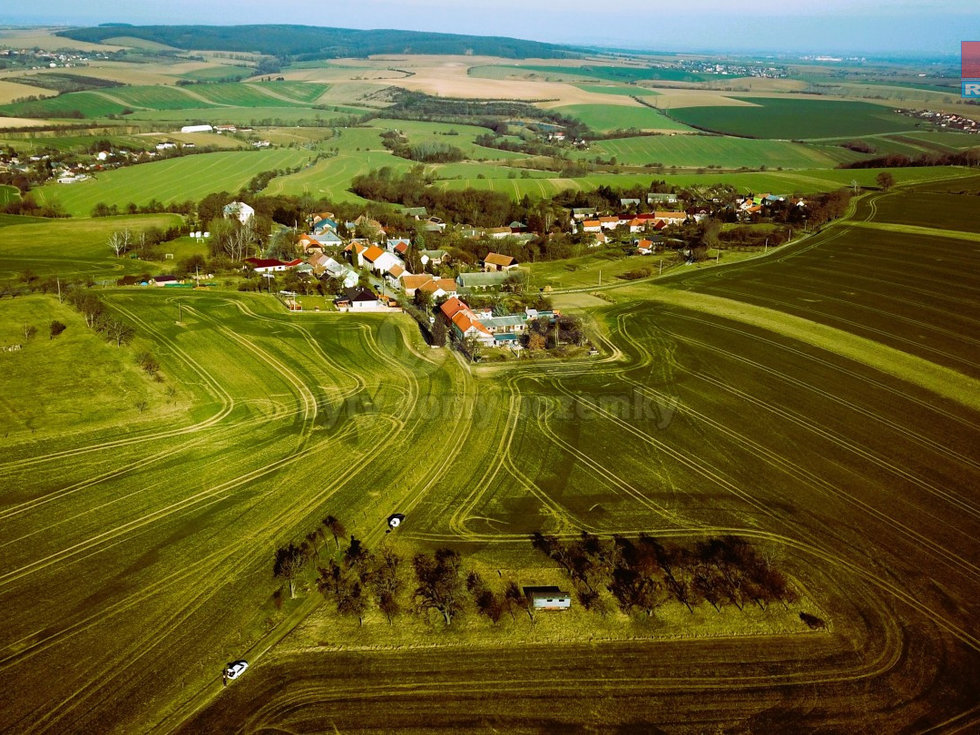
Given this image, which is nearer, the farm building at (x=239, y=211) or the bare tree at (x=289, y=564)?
the bare tree at (x=289, y=564)

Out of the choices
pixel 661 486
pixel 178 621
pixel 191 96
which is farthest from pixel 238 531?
pixel 191 96

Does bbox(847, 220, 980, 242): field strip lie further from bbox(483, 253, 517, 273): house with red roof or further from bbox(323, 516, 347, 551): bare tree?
bbox(323, 516, 347, 551): bare tree

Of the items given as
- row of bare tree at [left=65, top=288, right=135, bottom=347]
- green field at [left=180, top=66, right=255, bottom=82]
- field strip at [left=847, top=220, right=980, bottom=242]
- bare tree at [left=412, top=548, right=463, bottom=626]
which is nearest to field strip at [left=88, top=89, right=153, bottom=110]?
green field at [left=180, top=66, right=255, bottom=82]

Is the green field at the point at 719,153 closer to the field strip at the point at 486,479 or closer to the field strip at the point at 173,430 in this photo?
the field strip at the point at 486,479

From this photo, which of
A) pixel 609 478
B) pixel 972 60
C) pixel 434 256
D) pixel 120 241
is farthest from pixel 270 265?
pixel 972 60

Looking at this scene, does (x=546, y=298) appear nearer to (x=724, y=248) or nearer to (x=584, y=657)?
(x=724, y=248)

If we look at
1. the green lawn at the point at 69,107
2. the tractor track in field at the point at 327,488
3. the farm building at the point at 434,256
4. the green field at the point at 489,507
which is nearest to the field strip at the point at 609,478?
the green field at the point at 489,507
